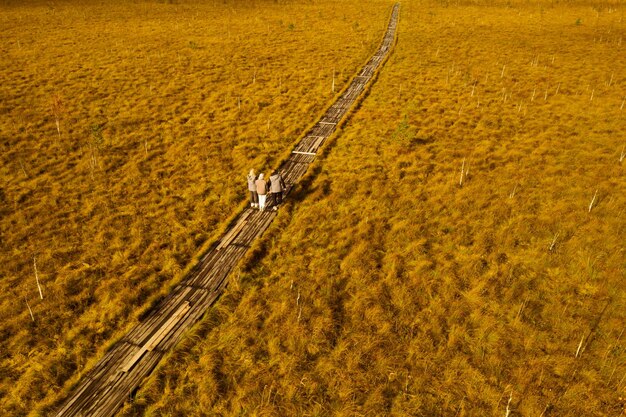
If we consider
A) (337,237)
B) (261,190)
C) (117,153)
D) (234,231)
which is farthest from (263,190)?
(117,153)

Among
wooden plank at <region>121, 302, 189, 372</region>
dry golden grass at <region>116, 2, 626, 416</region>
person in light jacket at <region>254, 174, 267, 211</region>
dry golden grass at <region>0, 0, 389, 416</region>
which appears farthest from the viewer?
person in light jacket at <region>254, 174, 267, 211</region>

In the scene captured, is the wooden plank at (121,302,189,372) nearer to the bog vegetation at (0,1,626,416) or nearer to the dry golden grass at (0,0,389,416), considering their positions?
the bog vegetation at (0,1,626,416)

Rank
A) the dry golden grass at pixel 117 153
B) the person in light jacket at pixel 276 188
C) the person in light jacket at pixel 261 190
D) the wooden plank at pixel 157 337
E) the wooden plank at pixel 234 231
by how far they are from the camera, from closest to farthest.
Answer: the wooden plank at pixel 157 337 < the dry golden grass at pixel 117 153 < the wooden plank at pixel 234 231 < the person in light jacket at pixel 276 188 < the person in light jacket at pixel 261 190

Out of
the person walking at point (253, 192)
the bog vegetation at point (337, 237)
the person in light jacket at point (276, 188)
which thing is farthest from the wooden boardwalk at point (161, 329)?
the person in light jacket at point (276, 188)

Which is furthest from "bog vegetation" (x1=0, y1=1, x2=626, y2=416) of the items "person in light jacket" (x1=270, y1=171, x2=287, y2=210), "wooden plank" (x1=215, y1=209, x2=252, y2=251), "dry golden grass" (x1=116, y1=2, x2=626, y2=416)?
"wooden plank" (x1=215, y1=209, x2=252, y2=251)

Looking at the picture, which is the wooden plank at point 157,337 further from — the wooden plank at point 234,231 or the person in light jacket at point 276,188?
the person in light jacket at point 276,188

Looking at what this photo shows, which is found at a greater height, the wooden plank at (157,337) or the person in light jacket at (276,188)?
the person in light jacket at (276,188)
